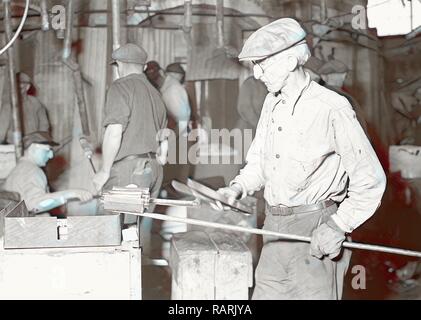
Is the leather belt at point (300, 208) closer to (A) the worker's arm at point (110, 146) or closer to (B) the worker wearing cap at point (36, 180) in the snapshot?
(A) the worker's arm at point (110, 146)

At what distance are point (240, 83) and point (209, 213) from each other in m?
0.96

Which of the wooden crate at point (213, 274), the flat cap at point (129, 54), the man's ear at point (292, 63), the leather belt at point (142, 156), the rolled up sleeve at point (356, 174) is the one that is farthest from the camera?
the flat cap at point (129, 54)

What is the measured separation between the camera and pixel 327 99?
2.87 m

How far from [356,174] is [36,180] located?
100.0 inches

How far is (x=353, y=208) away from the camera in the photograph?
278 cm

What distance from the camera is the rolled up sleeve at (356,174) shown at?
277cm

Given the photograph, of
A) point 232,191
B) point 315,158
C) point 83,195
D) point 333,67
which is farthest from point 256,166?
point 83,195

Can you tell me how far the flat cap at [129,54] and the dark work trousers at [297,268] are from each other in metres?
1.84

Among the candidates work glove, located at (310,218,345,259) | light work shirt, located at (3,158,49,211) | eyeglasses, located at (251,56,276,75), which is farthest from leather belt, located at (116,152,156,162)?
work glove, located at (310,218,345,259)

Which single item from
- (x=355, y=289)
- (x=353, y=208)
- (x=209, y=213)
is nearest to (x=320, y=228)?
(x=353, y=208)

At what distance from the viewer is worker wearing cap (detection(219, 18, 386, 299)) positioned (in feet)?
9.16

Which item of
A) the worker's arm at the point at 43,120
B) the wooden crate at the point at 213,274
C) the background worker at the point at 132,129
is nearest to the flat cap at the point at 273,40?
the wooden crate at the point at 213,274

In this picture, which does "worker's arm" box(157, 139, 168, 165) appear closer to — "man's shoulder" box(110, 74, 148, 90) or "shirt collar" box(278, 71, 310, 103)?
"man's shoulder" box(110, 74, 148, 90)
